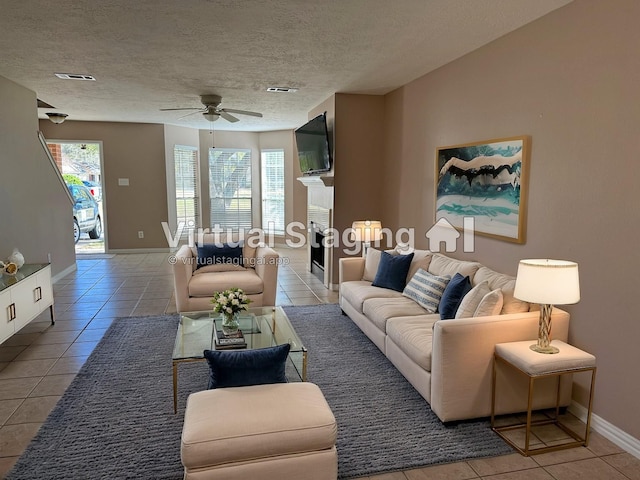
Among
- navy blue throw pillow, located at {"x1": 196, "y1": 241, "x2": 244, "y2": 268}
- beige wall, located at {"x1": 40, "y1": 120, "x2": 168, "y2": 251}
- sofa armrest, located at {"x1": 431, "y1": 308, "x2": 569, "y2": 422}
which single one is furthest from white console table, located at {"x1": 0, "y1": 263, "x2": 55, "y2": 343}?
beige wall, located at {"x1": 40, "y1": 120, "x2": 168, "y2": 251}

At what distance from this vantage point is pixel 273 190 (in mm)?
9562

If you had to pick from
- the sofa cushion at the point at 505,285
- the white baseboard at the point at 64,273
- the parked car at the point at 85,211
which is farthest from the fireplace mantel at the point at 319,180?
the parked car at the point at 85,211

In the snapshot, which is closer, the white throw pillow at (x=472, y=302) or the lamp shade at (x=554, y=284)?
the lamp shade at (x=554, y=284)

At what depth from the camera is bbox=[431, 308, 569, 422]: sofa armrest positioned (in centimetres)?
253

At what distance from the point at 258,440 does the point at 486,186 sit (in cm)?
273

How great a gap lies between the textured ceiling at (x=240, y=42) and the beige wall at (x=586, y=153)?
26cm

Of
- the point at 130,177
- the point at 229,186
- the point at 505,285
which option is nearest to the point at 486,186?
the point at 505,285

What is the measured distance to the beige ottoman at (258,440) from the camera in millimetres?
1800

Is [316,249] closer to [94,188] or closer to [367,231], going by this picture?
[367,231]

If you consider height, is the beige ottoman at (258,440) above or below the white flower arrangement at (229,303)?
below

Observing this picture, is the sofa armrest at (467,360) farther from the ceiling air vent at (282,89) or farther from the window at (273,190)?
the window at (273,190)

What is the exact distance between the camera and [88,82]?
490 centimetres

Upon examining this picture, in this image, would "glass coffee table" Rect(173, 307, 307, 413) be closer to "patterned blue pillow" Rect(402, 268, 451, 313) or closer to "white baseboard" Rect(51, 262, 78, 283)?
"patterned blue pillow" Rect(402, 268, 451, 313)

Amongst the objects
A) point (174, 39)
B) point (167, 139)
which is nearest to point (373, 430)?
point (174, 39)
